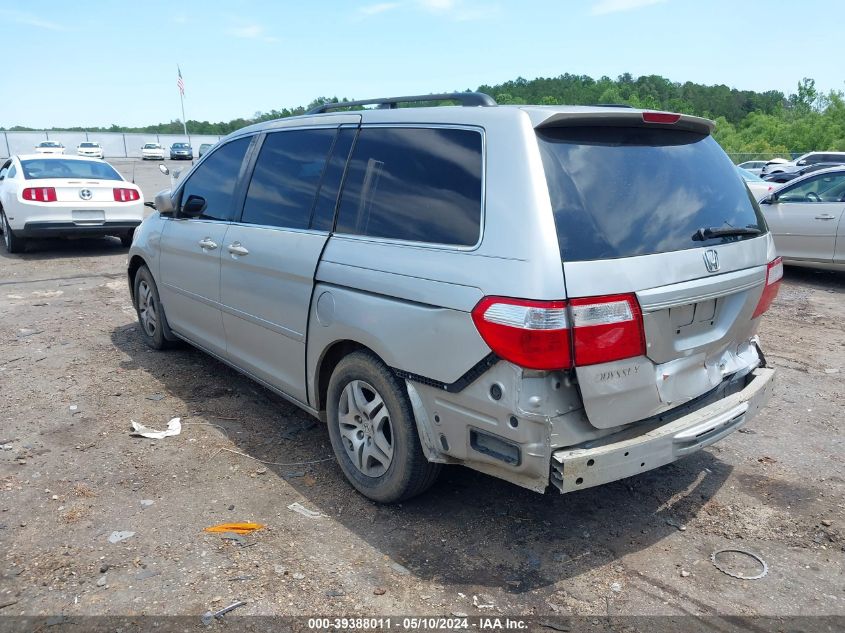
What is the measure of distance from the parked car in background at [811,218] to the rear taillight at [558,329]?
7.34m

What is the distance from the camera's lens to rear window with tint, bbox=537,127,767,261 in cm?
275

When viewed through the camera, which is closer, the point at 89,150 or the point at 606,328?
the point at 606,328

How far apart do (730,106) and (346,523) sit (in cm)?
10146

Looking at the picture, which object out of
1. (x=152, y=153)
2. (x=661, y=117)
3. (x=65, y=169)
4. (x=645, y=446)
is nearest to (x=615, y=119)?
(x=661, y=117)

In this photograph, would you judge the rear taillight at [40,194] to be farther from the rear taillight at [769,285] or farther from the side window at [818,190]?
the side window at [818,190]

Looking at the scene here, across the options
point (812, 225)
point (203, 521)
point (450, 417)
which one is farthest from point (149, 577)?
point (812, 225)

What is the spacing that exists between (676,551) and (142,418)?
353 centimetres

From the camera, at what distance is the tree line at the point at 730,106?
2133 inches

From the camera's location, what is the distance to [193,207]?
5020 mm

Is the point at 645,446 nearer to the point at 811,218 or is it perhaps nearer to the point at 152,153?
the point at 811,218

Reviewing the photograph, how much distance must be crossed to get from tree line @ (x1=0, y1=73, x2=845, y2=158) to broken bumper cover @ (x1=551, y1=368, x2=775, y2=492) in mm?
28297

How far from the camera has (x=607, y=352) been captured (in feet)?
8.77

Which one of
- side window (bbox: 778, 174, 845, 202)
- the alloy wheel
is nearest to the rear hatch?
the alloy wheel

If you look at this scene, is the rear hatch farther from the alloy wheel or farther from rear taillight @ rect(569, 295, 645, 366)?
the alloy wheel
